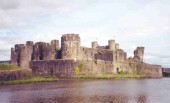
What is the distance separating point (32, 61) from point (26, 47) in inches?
174

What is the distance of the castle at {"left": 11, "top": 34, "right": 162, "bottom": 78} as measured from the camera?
196 ft

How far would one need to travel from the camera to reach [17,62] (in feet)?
216

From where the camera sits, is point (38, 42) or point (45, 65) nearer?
point (45, 65)

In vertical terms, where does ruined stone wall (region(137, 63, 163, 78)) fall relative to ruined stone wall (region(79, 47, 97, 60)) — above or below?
below

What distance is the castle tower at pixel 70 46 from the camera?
6344 cm

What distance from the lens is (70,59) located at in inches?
2355

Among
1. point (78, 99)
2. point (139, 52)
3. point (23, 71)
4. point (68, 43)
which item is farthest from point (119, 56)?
point (78, 99)

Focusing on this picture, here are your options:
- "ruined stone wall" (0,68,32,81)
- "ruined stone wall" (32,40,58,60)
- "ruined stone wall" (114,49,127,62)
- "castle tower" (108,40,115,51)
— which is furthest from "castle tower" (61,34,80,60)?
"castle tower" (108,40,115,51)

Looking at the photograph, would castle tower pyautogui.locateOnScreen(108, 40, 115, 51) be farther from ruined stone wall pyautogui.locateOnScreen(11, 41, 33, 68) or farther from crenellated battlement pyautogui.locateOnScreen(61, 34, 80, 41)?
ruined stone wall pyautogui.locateOnScreen(11, 41, 33, 68)

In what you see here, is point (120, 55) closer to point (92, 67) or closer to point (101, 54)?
point (101, 54)

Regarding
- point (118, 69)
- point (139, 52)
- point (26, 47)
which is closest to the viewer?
point (26, 47)

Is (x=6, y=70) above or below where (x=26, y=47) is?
below

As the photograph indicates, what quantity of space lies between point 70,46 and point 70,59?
427cm

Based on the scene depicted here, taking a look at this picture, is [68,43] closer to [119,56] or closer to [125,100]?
[119,56]
